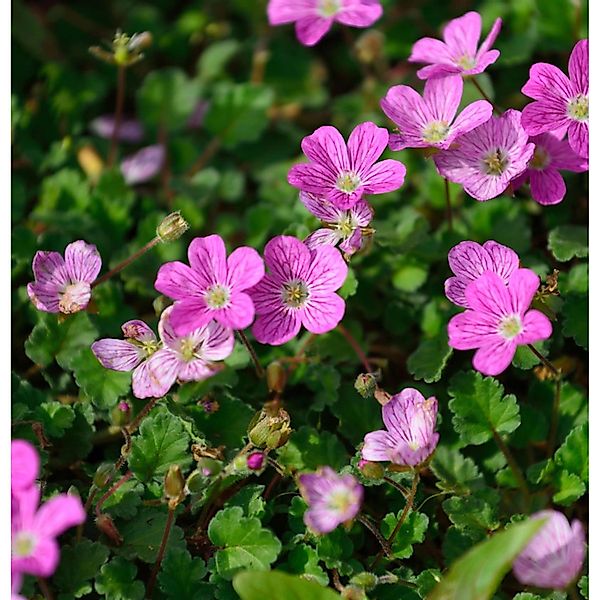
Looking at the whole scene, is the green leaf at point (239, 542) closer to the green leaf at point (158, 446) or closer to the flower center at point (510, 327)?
the green leaf at point (158, 446)

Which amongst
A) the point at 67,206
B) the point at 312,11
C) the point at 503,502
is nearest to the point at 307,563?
the point at 503,502

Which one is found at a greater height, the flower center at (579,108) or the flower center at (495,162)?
the flower center at (579,108)

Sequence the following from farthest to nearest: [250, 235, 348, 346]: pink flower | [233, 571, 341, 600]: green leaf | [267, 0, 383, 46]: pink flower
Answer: [267, 0, 383, 46]: pink flower, [250, 235, 348, 346]: pink flower, [233, 571, 341, 600]: green leaf

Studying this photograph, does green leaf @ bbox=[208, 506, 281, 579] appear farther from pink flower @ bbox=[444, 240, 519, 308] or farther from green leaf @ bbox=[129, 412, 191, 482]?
pink flower @ bbox=[444, 240, 519, 308]

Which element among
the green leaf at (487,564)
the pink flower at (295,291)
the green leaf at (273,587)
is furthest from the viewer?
the pink flower at (295,291)

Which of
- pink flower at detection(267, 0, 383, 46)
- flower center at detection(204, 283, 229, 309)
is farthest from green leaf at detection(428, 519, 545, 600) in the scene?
pink flower at detection(267, 0, 383, 46)

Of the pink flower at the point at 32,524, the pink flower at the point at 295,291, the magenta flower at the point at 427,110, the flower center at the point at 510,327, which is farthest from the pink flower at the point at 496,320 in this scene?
the pink flower at the point at 32,524

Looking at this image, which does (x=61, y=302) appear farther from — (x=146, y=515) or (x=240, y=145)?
(x=240, y=145)
